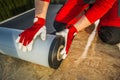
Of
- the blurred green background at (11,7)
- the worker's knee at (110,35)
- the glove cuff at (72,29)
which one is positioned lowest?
the blurred green background at (11,7)

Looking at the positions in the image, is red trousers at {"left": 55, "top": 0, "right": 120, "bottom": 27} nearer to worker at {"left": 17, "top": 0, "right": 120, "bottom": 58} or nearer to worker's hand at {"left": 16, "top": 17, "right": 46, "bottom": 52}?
worker at {"left": 17, "top": 0, "right": 120, "bottom": 58}

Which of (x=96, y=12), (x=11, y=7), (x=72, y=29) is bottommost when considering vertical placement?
(x=11, y=7)

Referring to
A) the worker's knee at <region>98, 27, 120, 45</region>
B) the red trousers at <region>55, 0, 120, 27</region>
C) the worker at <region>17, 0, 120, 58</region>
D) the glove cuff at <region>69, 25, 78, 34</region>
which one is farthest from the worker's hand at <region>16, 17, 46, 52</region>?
the worker's knee at <region>98, 27, 120, 45</region>

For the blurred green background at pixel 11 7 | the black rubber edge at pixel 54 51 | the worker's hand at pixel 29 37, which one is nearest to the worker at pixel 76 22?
the worker's hand at pixel 29 37

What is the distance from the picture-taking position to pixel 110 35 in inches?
87.0

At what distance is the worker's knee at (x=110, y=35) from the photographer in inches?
85.7

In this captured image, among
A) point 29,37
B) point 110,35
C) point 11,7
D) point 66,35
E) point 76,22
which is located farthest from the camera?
point 11,7

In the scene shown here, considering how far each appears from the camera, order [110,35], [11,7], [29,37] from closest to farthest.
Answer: [29,37], [110,35], [11,7]

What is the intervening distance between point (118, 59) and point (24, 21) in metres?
1.45

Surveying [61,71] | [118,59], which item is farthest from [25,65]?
[118,59]

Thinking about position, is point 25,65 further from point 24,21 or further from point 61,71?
point 24,21

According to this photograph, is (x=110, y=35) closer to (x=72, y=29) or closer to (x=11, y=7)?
(x=72, y=29)

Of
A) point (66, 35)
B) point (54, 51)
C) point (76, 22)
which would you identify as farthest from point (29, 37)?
point (76, 22)

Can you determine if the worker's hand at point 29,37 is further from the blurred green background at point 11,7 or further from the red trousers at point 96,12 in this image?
the blurred green background at point 11,7
